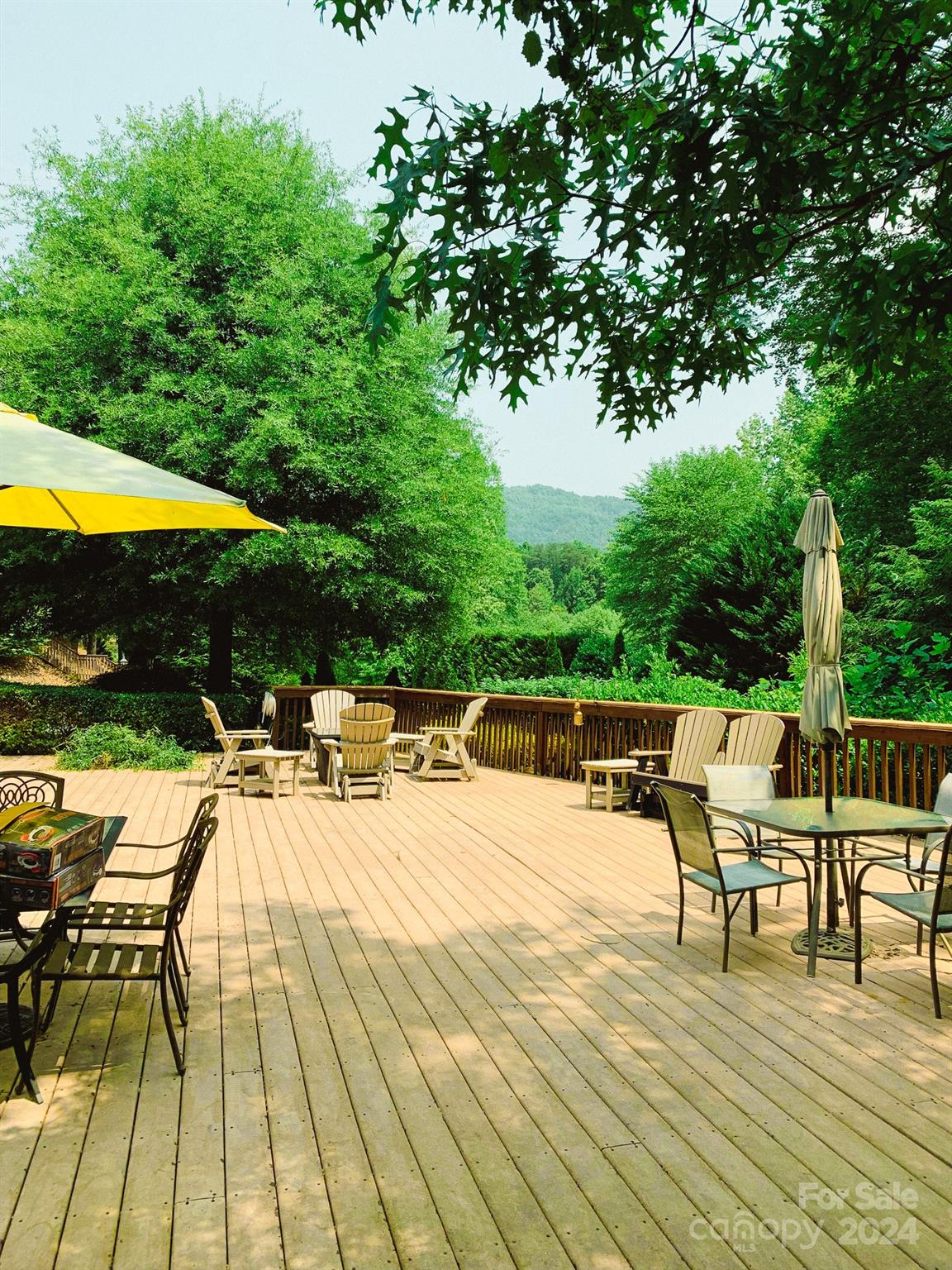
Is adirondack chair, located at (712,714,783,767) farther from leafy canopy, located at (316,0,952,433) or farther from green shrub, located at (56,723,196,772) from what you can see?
green shrub, located at (56,723,196,772)

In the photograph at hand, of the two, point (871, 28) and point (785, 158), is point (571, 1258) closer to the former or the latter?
point (785, 158)

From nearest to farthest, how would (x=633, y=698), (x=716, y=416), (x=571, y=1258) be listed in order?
(x=571, y=1258), (x=633, y=698), (x=716, y=416)

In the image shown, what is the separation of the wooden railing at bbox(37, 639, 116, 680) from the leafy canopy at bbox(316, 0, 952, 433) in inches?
1011

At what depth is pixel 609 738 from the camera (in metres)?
9.88

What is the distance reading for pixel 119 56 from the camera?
13.5 meters

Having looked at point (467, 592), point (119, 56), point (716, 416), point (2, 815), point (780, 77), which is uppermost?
point (716, 416)

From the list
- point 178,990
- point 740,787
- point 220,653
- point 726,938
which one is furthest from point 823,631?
point 220,653

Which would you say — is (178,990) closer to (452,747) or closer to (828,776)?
(828,776)

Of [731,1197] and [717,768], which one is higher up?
[717,768]

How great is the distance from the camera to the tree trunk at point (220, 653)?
14.3 meters

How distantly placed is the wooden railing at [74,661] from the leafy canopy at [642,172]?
25680mm

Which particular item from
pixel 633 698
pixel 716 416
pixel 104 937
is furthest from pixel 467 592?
pixel 716 416

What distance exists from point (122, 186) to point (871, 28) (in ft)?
42.1

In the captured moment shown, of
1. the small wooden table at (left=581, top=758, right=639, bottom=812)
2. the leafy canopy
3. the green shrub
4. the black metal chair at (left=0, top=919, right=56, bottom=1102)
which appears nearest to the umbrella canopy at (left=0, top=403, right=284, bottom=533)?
the leafy canopy
